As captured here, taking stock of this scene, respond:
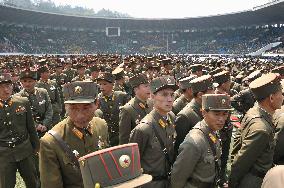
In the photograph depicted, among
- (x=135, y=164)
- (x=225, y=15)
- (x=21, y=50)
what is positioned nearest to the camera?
(x=135, y=164)

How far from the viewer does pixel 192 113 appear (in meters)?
5.47

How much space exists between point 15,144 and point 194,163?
3.12m

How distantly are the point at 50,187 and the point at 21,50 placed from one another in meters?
57.1

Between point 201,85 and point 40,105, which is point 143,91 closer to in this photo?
point 201,85

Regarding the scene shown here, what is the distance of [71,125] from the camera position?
11.6 feet

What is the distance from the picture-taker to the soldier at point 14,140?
5.60m

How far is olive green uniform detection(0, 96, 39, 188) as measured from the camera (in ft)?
18.4

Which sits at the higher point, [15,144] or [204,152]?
[204,152]

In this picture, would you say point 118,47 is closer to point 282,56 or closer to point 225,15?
point 225,15

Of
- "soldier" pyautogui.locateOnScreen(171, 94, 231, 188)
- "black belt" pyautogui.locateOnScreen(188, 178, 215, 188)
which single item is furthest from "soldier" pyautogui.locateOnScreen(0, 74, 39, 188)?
"black belt" pyautogui.locateOnScreen(188, 178, 215, 188)

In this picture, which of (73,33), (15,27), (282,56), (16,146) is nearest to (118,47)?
(73,33)

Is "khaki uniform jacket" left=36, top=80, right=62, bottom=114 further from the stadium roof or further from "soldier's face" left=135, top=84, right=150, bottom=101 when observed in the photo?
the stadium roof

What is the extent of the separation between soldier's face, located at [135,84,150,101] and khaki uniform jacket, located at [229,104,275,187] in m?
2.12

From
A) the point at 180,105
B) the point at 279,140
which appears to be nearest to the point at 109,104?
the point at 180,105
